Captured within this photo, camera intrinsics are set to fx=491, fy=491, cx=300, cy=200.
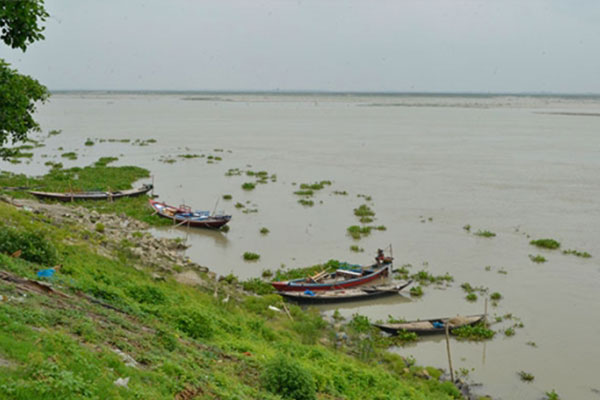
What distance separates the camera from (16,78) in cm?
1239

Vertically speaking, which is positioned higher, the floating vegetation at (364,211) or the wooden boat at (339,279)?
the wooden boat at (339,279)

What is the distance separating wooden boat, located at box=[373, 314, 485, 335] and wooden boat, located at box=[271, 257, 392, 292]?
307 centimetres

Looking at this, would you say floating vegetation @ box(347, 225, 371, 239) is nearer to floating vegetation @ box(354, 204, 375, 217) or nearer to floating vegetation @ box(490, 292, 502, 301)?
floating vegetation @ box(354, 204, 375, 217)

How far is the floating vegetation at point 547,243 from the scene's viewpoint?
2481 centimetres

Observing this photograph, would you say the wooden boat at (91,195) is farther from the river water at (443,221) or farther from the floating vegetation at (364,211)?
the floating vegetation at (364,211)

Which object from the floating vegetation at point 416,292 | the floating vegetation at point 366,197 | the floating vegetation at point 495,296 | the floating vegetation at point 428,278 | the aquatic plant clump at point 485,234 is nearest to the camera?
the floating vegetation at point 495,296

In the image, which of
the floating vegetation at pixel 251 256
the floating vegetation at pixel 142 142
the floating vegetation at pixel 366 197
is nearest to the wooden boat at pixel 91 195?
the floating vegetation at pixel 251 256

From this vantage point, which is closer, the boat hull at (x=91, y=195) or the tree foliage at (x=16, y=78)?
the tree foliage at (x=16, y=78)

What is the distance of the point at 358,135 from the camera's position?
255 feet

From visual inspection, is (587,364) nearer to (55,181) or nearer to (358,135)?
(55,181)

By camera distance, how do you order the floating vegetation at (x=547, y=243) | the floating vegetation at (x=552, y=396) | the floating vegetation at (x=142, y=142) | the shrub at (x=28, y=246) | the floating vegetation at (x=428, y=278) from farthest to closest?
the floating vegetation at (x=142, y=142) → the floating vegetation at (x=547, y=243) → the floating vegetation at (x=428, y=278) → the floating vegetation at (x=552, y=396) → the shrub at (x=28, y=246)

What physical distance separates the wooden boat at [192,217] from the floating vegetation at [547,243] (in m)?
16.2

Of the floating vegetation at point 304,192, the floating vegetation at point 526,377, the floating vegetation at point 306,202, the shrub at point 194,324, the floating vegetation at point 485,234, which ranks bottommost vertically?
the floating vegetation at point 526,377

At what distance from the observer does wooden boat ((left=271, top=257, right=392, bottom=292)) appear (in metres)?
18.5
